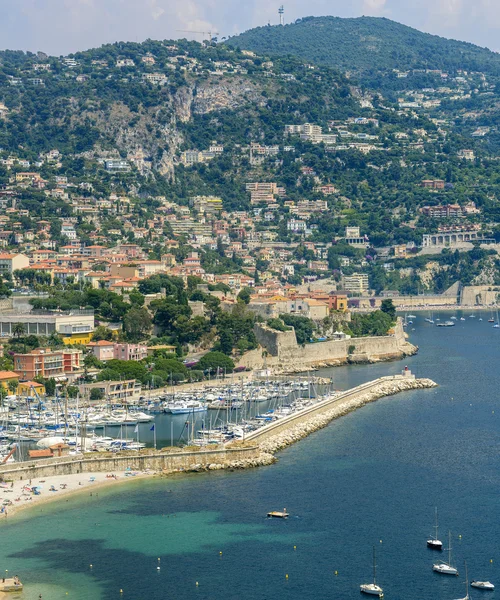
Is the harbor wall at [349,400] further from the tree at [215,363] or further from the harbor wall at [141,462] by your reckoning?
the tree at [215,363]

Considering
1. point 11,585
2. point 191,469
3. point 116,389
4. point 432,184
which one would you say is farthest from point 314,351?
point 432,184

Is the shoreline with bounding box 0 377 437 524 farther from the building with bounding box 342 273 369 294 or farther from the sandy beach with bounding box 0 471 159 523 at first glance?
the building with bounding box 342 273 369 294

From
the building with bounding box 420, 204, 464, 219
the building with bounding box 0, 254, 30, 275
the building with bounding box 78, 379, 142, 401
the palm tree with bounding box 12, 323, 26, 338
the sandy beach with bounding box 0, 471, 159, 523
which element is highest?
the building with bounding box 420, 204, 464, 219

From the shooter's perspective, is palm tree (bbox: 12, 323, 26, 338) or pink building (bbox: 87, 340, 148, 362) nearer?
pink building (bbox: 87, 340, 148, 362)

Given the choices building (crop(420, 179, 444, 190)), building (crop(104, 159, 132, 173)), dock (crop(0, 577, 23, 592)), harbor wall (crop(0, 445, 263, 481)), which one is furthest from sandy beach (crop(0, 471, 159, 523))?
building (crop(420, 179, 444, 190))

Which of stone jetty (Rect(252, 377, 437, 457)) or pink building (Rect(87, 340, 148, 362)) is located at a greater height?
pink building (Rect(87, 340, 148, 362))

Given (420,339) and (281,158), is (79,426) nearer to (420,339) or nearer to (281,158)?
(420,339)

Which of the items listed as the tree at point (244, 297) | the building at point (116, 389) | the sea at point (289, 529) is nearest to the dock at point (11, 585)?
the sea at point (289, 529)
